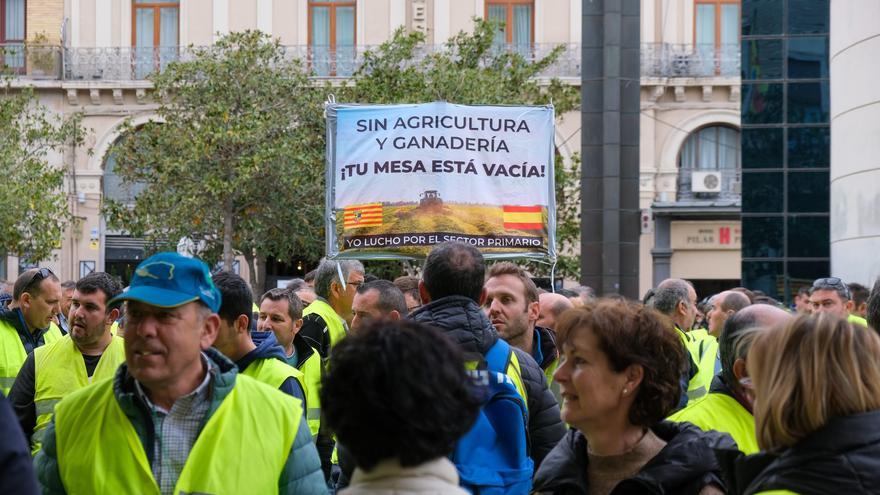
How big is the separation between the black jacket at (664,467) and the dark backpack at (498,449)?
2.69 ft

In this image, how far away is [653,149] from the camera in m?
38.2

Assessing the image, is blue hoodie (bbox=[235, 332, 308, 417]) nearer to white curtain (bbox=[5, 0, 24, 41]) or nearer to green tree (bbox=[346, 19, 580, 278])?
green tree (bbox=[346, 19, 580, 278])

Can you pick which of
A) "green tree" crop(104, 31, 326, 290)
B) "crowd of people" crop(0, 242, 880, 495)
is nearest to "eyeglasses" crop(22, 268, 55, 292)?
"crowd of people" crop(0, 242, 880, 495)

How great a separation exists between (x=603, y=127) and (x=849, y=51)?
3414 millimetres

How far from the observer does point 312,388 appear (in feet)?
25.2

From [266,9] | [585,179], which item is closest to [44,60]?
[266,9]

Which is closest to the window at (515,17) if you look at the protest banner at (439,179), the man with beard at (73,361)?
the protest banner at (439,179)

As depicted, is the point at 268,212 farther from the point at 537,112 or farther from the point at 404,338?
the point at 404,338

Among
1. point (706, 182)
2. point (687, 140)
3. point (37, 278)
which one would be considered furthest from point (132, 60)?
point (37, 278)

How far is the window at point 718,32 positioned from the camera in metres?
38.0

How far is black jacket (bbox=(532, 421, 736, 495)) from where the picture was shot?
4.08 m

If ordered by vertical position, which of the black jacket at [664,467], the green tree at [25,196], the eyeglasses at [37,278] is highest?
the green tree at [25,196]

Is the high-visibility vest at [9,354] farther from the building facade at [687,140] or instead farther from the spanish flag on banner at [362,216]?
the building facade at [687,140]

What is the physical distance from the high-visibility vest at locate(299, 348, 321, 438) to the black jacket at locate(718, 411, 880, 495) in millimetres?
3466
